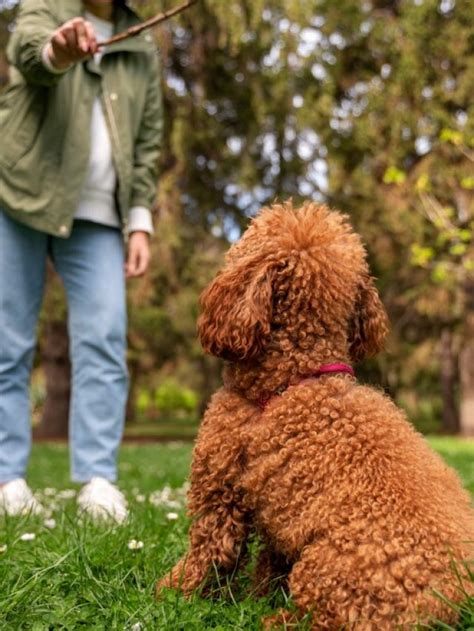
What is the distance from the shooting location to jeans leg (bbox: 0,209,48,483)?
4027 mm

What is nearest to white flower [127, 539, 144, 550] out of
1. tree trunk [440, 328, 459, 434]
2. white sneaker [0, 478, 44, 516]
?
white sneaker [0, 478, 44, 516]

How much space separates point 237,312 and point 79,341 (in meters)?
2.13

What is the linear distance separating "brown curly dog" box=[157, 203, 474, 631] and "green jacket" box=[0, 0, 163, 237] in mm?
1720

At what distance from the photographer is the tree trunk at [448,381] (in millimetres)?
21886

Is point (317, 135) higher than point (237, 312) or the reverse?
higher

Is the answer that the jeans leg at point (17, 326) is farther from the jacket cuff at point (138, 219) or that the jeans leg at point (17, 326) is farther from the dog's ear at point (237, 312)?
the dog's ear at point (237, 312)

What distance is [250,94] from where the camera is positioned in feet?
49.9

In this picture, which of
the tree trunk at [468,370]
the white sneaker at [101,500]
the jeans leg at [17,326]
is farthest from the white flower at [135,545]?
the tree trunk at [468,370]

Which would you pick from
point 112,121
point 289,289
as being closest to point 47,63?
point 112,121

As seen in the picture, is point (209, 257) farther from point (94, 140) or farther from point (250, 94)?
point (94, 140)

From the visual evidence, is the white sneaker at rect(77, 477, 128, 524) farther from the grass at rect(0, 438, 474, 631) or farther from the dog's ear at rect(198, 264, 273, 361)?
the dog's ear at rect(198, 264, 273, 361)

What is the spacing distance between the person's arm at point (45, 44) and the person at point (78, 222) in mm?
22

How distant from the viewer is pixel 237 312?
222 centimetres

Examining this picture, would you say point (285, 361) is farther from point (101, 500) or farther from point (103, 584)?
point (101, 500)
